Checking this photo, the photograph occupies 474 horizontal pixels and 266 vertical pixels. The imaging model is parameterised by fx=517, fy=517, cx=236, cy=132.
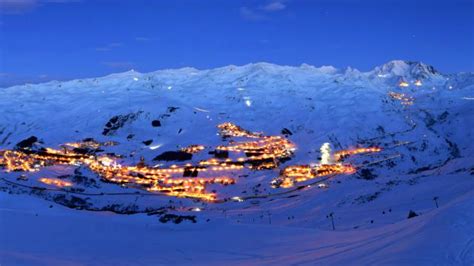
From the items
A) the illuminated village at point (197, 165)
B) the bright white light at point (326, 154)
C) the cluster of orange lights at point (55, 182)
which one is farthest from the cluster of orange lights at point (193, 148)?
the cluster of orange lights at point (55, 182)

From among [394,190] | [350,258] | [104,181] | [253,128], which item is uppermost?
[253,128]

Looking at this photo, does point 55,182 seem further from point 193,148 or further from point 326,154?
point 326,154

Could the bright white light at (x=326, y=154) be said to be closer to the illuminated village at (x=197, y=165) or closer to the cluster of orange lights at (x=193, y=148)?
the illuminated village at (x=197, y=165)

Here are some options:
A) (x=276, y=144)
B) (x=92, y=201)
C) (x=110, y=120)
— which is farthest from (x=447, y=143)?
(x=92, y=201)

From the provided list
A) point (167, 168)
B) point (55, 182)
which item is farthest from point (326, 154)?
point (55, 182)

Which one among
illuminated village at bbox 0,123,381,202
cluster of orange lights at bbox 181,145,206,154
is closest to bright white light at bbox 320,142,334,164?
illuminated village at bbox 0,123,381,202

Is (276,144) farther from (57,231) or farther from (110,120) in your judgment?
(57,231)

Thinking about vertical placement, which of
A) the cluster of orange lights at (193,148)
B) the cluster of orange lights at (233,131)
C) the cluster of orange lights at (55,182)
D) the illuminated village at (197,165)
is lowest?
the cluster of orange lights at (55,182)

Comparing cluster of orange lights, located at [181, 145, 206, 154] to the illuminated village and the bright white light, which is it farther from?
the bright white light
